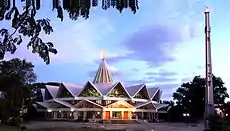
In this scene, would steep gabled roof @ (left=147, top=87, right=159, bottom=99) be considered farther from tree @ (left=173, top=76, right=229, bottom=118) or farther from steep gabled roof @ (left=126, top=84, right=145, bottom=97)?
tree @ (left=173, top=76, right=229, bottom=118)

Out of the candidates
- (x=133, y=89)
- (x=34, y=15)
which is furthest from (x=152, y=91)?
(x=34, y=15)

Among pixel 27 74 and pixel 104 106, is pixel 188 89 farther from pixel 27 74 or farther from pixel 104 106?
→ pixel 27 74

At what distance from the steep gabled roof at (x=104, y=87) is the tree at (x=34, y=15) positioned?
3158 inches

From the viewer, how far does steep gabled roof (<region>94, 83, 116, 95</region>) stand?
8381cm

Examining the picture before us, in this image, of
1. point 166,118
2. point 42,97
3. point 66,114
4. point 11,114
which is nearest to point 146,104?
point 166,118

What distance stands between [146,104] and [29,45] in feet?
283

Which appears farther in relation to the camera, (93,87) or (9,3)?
(93,87)

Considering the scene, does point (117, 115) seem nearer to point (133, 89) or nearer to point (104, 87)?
point (104, 87)

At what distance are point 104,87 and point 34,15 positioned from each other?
277ft

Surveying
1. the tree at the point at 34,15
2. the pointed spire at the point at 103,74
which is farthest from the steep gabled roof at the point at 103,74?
the tree at the point at 34,15

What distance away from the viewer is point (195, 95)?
272ft

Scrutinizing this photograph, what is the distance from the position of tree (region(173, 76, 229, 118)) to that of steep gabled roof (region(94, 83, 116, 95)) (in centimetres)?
1451

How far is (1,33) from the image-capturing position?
2.81 meters

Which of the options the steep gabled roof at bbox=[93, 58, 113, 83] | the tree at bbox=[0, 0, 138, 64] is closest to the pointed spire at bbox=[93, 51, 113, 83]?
the steep gabled roof at bbox=[93, 58, 113, 83]
